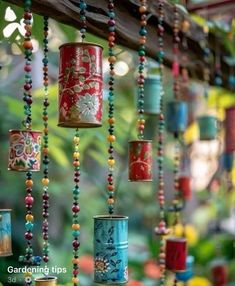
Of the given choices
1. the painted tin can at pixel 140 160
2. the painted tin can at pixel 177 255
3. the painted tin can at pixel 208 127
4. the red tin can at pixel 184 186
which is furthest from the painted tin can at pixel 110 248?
the painted tin can at pixel 208 127

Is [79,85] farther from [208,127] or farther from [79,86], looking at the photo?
[208,127]

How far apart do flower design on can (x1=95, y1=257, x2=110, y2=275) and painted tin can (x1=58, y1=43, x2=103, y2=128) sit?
28 centimetres

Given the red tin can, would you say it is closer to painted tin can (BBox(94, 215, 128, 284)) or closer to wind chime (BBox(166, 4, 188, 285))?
wind chime (BBox(166, 4, 188, 285))

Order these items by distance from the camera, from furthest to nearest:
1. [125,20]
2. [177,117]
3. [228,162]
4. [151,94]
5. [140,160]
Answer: [228,162], [177,117], [151,94], [125,20], [140,160]

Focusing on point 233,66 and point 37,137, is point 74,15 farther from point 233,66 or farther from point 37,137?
point 233,66

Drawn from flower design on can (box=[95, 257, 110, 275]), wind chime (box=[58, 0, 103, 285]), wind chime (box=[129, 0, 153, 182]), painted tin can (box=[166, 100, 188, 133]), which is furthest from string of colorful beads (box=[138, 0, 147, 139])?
painted tin can (box=[166, 100, 188, 133])

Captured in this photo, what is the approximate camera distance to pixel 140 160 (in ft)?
4.00

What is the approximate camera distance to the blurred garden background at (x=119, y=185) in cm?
184

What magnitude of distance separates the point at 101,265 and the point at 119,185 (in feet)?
3.48

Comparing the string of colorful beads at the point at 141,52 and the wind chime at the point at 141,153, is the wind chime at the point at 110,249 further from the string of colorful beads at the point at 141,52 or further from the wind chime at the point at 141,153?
the string of colorful beads at the point at 141,52

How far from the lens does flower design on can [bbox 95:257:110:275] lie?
3.60ft

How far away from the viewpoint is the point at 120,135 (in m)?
1.83

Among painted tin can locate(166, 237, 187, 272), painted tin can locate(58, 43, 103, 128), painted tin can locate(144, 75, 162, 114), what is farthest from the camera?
painted tin can locate(144, 75, 162, 114)

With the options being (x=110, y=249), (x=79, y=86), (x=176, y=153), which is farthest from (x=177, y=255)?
(x=79, y=86)
